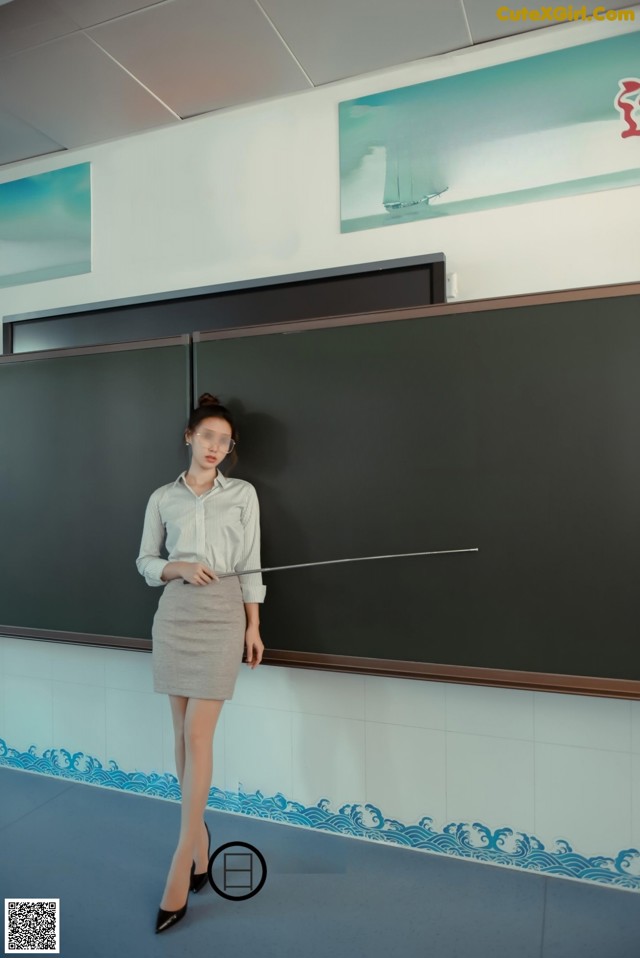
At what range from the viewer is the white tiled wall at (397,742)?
2121 mm

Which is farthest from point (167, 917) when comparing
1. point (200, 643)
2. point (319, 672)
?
point (319, 672)

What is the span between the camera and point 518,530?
1.91 meters

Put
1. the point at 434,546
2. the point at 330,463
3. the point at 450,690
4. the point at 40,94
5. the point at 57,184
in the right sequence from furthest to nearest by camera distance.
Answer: the point at 57,184
the point at 40,94
the point at 450,690
the point at 330,463
the point at 434,546

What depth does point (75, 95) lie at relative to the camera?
255cm

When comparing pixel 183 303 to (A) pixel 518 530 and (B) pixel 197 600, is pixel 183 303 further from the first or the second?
(A) pixel 518 530

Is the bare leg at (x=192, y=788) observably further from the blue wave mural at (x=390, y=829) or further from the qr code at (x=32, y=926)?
the blue wave mural at (x=390, y=829)

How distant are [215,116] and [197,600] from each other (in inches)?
79.1

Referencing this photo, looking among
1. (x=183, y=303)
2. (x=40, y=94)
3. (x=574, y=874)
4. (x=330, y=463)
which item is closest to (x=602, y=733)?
(x=574, y=874)

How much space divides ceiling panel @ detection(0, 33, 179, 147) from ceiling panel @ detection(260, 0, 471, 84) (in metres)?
0.70

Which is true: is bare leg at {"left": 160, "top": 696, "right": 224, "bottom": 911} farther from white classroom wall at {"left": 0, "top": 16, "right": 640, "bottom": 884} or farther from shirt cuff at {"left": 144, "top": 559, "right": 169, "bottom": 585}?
white classroom wall at {"left": 0, "top": 16, "right": 640, "bottom": 884}

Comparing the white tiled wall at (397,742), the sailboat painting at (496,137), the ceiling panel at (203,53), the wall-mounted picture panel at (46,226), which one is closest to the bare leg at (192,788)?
the white tiled wall at (397,742)

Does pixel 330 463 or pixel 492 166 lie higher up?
pixel 492 166

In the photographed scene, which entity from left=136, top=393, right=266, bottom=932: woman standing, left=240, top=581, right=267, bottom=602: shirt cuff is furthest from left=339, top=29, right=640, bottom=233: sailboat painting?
left=240, top=581, right=267, bottom=602: shirt cuff

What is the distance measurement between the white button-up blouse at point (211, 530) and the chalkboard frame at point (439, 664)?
0.34 meters
